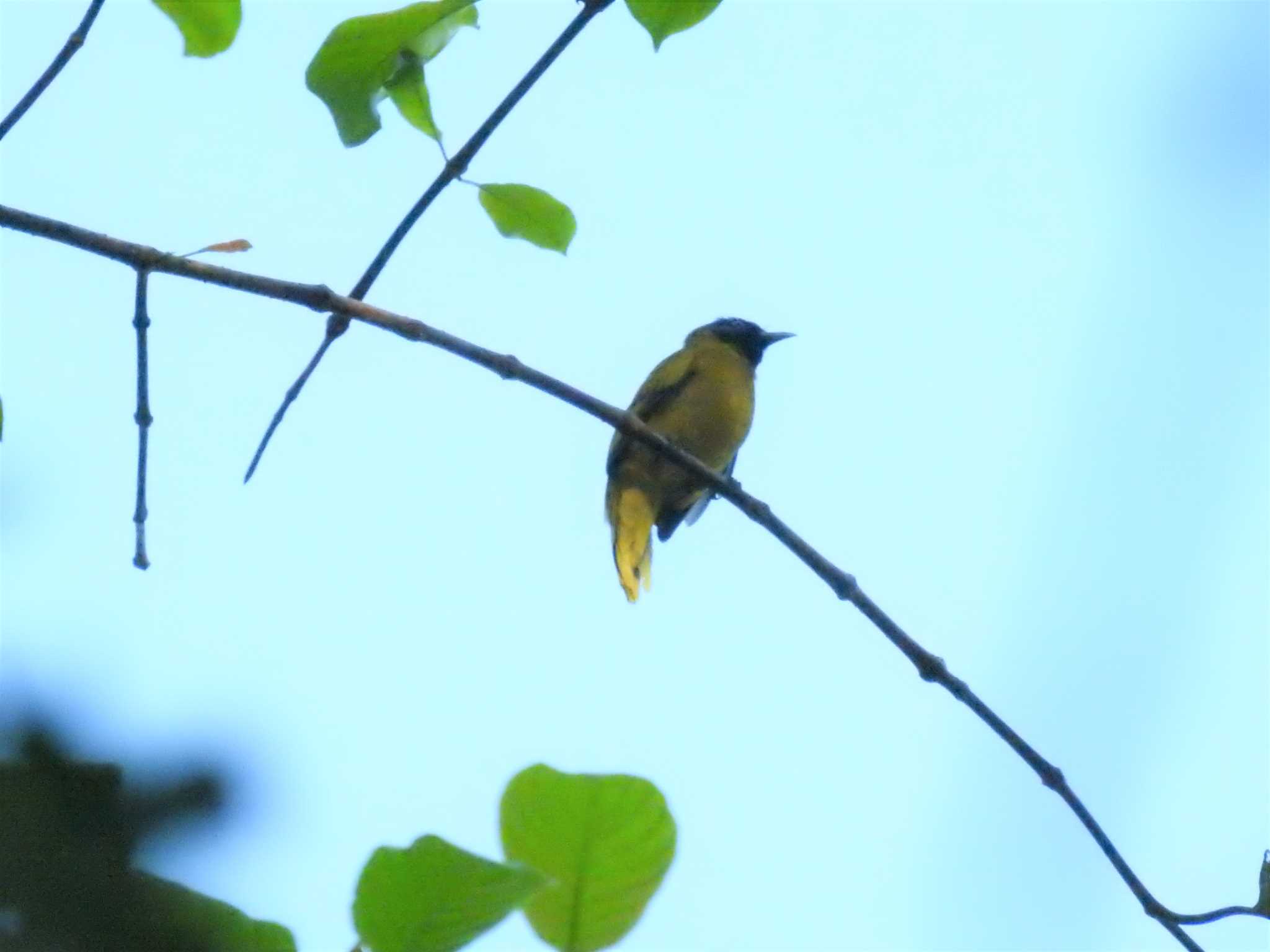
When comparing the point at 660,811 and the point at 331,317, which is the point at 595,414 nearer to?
the point at 331,317

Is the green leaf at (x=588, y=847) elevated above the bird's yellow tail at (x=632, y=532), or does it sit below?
below

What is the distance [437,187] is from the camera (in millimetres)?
2559

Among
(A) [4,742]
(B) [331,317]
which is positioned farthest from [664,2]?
(A) [4,742]

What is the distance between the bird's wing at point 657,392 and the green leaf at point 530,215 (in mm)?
4852

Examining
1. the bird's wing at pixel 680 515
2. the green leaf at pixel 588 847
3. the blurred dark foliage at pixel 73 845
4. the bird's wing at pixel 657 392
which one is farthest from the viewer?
the bird's wing at pixel 680 515

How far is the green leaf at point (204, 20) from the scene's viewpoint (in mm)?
2465

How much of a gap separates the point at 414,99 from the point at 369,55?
0.59 feet

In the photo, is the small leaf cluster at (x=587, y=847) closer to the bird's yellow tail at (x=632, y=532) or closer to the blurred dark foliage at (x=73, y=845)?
the blurred dark foliage at (x=73, y=845)

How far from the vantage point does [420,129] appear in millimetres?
2711

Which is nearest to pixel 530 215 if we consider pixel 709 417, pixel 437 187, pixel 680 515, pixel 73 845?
pixel 437 187

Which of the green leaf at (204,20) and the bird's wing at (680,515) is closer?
the green leaf at (204,20)

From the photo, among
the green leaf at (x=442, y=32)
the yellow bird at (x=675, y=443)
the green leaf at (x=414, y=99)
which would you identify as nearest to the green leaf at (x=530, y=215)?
the green leaf at (x=414, y=99)

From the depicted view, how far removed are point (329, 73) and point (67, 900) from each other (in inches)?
79.9

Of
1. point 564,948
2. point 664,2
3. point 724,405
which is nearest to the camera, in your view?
point 564,948
